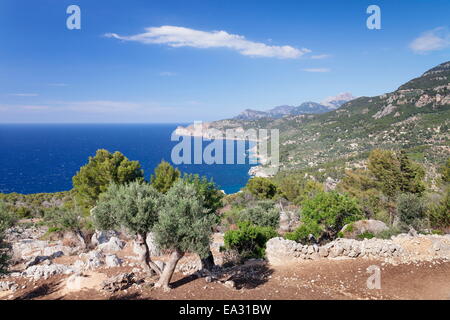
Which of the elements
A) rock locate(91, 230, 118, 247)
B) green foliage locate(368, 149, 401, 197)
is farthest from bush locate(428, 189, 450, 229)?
rock locate(91, 230, 118, 247)

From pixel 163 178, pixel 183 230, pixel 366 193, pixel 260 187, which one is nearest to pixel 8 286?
pixel 183 230

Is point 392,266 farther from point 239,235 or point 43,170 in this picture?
point 43,170

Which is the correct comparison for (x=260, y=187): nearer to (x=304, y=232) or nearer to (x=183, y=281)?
(x=304, y=232)

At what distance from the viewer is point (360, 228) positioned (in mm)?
18031

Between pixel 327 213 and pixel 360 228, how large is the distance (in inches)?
128

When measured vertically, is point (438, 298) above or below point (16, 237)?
above

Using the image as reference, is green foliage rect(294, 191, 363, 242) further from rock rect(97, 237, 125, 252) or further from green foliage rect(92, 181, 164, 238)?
rock rect(97, 237, 125, 252)

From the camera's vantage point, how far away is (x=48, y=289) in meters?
9.22

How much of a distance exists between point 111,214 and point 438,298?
37.2 ft

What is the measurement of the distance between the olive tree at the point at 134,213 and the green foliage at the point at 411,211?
702 inches

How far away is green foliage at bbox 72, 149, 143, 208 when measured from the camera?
23875 millimetres

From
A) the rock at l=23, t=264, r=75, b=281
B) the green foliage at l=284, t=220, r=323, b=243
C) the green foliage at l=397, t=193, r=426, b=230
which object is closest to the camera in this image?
the rock at l=23, t=264, r=75, b=281

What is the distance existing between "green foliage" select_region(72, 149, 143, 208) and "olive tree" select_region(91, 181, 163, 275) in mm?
14395
